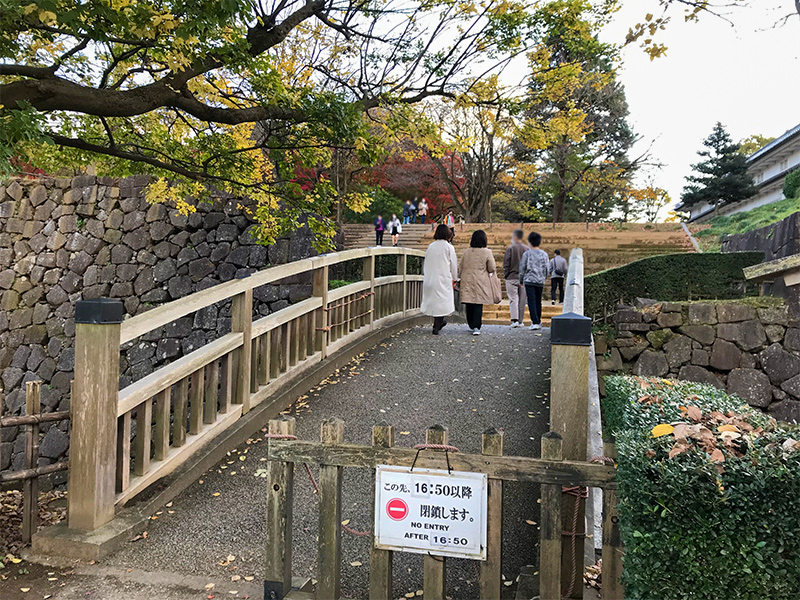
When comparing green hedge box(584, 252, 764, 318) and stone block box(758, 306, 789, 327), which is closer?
stone block box(758, 306, 789, 327)

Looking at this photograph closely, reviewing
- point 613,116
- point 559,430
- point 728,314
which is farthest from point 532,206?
point 559,430

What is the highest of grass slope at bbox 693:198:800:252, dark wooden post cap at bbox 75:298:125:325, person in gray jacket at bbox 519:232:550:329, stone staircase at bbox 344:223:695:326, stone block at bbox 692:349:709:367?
grass slope at bbox 693:198:800:252

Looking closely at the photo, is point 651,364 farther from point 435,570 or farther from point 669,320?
point 435,570

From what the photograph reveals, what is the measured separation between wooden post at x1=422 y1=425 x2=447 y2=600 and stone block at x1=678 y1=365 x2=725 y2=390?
10.0 meters

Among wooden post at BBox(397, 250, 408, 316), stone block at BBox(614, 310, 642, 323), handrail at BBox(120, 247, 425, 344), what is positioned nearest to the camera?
handrail at BBox(120, 247, 425, 344)

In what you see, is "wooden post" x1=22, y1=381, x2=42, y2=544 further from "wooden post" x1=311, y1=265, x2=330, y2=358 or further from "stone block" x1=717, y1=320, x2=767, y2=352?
"stone block" x1=717, y1=320, x2=767, y2=352

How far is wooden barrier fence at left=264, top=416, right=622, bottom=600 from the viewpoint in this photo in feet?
8.11

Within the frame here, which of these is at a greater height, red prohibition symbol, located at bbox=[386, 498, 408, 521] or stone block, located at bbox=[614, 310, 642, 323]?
stone block, located at bbox=[614, 310, 642, 323]

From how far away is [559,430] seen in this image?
122 inches

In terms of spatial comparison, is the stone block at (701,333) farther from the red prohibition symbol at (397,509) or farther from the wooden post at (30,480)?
the wooden post at (30,480)

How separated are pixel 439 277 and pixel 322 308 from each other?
2.35 m

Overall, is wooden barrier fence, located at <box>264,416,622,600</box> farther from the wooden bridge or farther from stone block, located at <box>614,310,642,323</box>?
stone block, located at <box>614,310,642,323</box>

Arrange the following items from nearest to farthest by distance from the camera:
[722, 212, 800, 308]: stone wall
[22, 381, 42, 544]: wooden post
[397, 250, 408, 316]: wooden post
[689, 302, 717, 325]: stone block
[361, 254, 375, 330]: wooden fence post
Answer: [22, 381, 42, 544]: wooden post < [361, 254, 375, 330]: wooden fence post < [397, 250, 408, 316]: wooden post < [722, 212, 800, 308]: stone wall < [689, 302, 717, 325]: stone block

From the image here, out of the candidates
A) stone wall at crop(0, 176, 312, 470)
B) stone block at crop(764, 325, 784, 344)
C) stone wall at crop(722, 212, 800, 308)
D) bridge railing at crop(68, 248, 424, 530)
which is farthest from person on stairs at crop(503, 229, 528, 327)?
stone wall at crop(722, 212, 800, 308)
